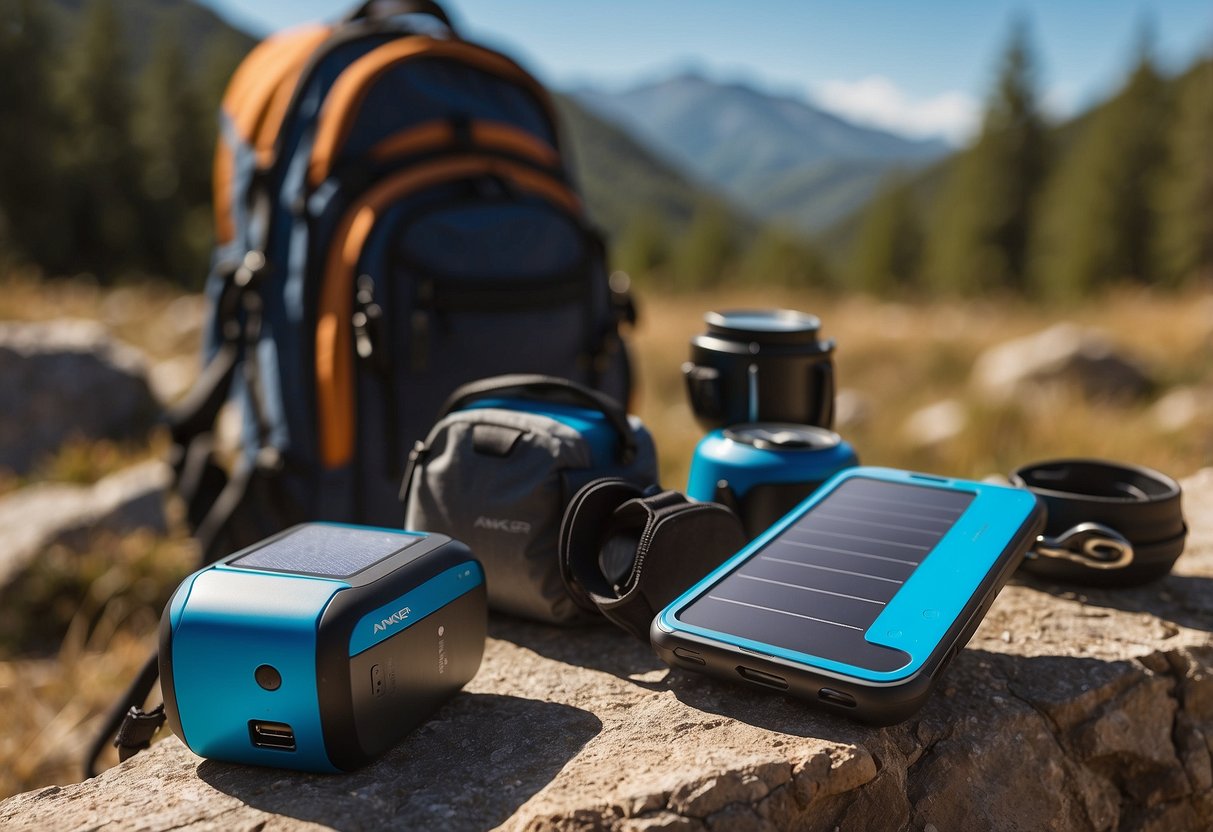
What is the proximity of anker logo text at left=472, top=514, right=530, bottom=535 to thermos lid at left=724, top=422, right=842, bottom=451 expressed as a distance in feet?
1.12

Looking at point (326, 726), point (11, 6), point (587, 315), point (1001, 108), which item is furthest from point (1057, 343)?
point (1001, 108)

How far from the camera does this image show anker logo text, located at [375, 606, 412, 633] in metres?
0.93

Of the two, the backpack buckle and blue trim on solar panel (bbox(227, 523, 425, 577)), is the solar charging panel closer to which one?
blue trim on solar panel (bbox(227, 523, 425, 577))

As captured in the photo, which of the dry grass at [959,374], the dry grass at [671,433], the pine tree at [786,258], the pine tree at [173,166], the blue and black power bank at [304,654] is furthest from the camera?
the pine tree at [786,258]

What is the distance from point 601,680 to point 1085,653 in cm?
64

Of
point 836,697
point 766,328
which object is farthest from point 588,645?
point 766,328

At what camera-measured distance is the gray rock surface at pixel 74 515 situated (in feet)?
9.48

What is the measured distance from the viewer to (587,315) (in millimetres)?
2506

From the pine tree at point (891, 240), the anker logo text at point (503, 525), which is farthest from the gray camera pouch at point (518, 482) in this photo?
the pine tree at point (891, 240)

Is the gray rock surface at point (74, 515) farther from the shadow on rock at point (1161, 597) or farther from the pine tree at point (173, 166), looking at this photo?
the pine tree at point (173, 166)

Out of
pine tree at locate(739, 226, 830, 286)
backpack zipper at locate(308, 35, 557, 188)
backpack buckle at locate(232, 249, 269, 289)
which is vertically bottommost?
pine tree at locate(739, 226, 830, 286)

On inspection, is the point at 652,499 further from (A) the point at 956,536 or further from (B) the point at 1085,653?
(B) the point at 1085,653

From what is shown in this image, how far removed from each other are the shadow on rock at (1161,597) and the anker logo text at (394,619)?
988 millimetres

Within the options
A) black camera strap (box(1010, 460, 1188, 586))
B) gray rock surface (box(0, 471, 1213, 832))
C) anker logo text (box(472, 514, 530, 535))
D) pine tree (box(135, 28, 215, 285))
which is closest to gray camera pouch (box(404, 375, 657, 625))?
anker logo text (box(472, 514, 530, 535))
